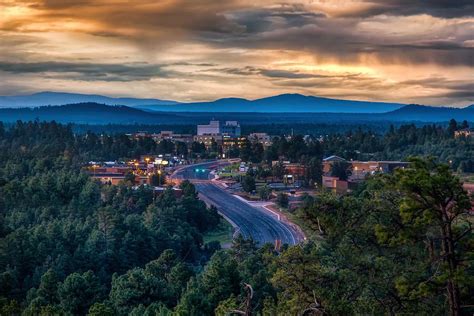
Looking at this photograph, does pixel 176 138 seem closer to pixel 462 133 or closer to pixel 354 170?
pixel 462 133

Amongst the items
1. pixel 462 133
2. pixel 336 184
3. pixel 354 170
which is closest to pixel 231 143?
pixel 462 133

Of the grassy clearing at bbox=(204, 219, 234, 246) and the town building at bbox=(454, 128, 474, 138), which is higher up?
the town building at bbox=(454, 128, 474, 138)

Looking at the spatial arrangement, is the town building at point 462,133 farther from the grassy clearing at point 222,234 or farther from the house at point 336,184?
the grassy clearing at point 222,234

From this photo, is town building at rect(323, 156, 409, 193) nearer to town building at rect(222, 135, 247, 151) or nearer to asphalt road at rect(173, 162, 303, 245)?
asphalt road at rect(173, 162, 303, 245)

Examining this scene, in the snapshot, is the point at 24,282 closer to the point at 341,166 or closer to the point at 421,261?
the point at 421,261

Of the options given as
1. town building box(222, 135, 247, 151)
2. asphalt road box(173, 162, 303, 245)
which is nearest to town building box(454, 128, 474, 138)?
asphalt road box(173, 162, 303, 245)

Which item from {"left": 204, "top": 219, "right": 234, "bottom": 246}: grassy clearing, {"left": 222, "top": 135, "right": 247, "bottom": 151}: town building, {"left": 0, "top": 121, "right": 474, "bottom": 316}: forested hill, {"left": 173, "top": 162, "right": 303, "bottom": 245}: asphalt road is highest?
{"left": 0, "top": 121, "right": 474, "bottom": 316}: forested hill

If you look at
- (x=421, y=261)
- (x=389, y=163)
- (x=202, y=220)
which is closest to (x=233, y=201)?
(x=202, y=220)
